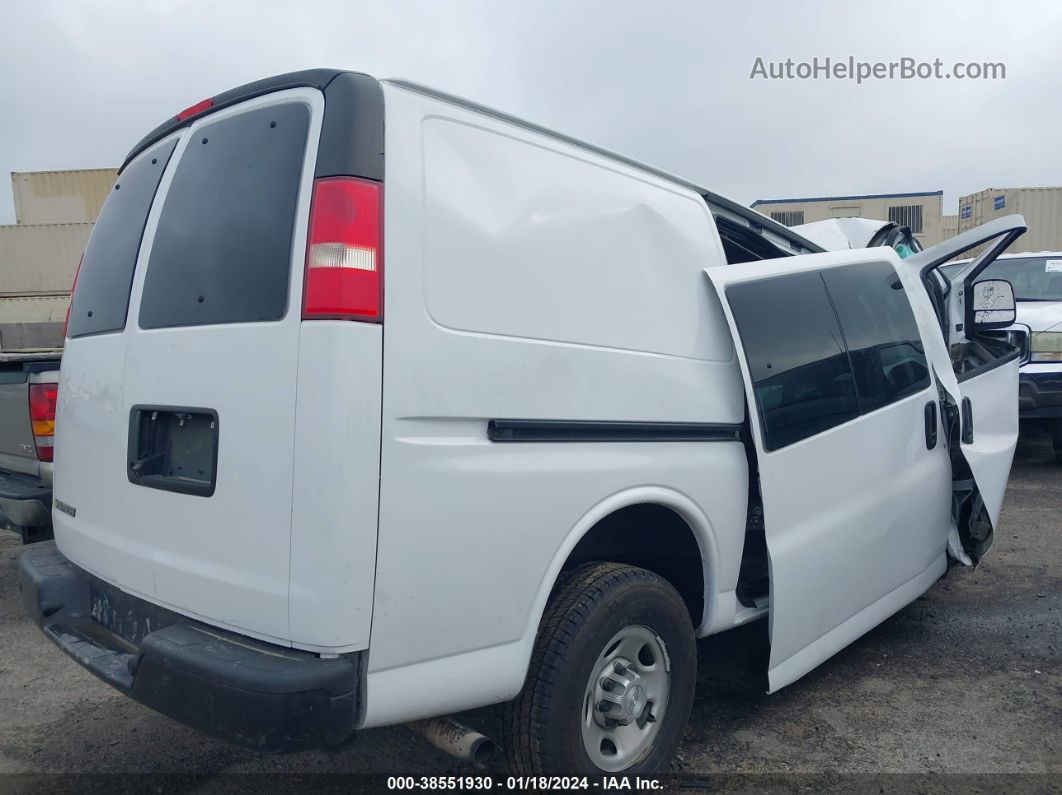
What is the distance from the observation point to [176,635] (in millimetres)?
2166

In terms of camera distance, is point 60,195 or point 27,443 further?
A: point 60,195

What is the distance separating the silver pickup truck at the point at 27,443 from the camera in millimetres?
4043

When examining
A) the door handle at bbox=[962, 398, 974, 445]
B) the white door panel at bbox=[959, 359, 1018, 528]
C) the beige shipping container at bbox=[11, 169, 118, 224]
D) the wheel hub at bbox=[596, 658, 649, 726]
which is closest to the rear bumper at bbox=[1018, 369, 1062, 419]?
the white door panel at bbox=[959, 359, 1018, 528]

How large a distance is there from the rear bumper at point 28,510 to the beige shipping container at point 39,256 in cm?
1924

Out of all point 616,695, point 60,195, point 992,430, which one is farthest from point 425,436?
point 60,195

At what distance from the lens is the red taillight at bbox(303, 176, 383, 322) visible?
199 cm

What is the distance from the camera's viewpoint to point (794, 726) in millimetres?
3258

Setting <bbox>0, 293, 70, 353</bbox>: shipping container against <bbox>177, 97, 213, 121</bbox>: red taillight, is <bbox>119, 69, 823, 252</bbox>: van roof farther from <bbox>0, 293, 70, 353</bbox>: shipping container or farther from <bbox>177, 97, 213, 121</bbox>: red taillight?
<bbox>0, 293, 70, 353</bbox>: shipping container

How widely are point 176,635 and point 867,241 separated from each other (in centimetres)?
404

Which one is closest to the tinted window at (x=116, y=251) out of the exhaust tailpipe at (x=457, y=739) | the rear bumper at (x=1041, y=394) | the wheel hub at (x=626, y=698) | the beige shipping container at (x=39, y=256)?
the exhaust tailpipe at (x=457, y=739)

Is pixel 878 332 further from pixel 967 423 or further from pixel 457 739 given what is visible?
pixel 457 739

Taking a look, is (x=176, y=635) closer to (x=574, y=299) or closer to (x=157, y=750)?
(x=157, y=750)

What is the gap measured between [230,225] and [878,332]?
8.77ft

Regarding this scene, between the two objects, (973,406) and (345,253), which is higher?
(345,253)
